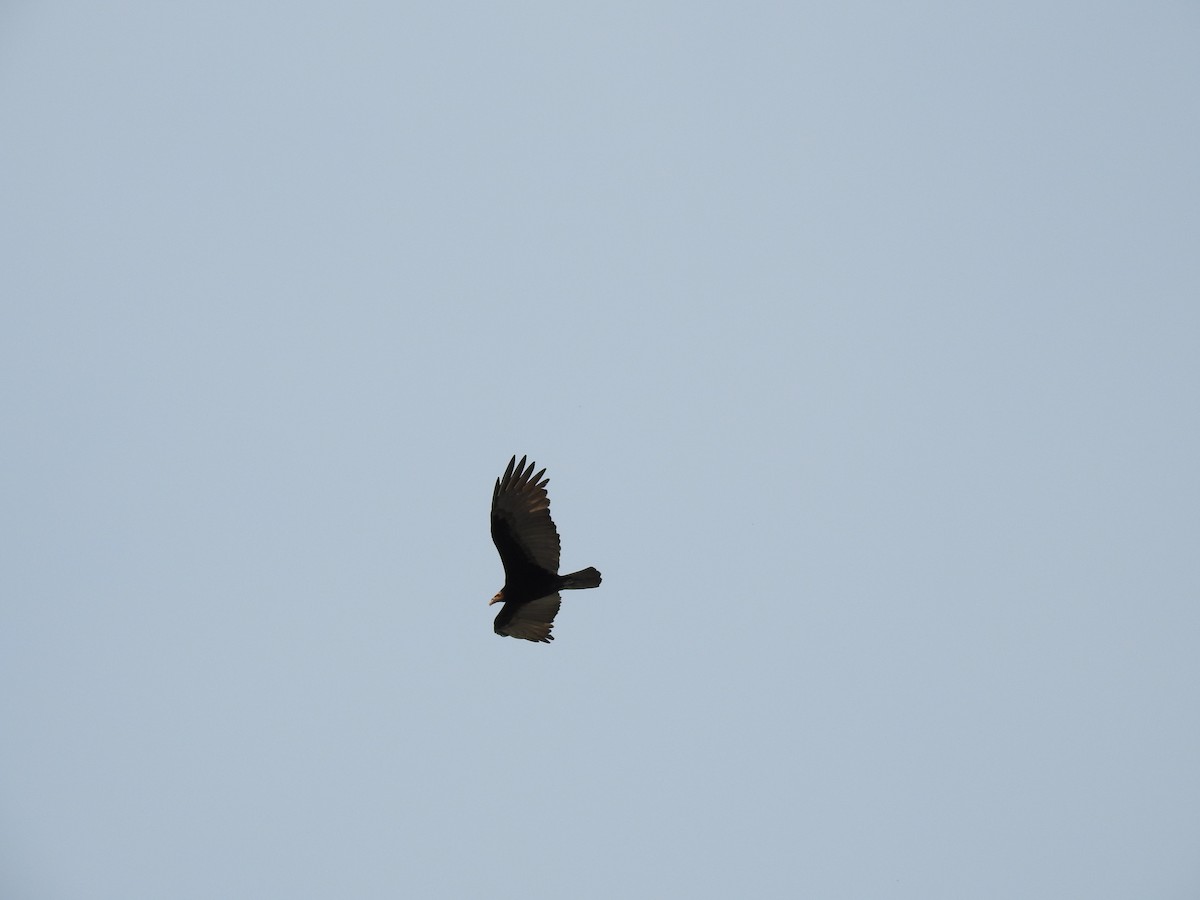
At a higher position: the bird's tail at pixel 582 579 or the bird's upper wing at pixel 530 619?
the bird's tail at pixel 582 579

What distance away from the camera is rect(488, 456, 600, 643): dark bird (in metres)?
18.5

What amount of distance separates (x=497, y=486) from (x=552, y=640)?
11.1 ft

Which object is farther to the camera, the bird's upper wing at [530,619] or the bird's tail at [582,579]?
the bird's upper wing at [530,619]

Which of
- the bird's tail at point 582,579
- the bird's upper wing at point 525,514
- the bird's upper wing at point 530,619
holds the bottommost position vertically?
the bird's upper wing at point 530,619

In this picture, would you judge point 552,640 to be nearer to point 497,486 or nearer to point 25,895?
point 497,486

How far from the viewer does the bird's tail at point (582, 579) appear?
60.1 ft

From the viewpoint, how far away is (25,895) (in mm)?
199625

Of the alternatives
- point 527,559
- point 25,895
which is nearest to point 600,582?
point 527,559

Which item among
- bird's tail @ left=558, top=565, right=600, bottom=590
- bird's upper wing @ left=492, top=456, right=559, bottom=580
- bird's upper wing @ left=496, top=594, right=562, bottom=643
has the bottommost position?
bird's upper wing @ left=496, top=594, right=562, bottom=643

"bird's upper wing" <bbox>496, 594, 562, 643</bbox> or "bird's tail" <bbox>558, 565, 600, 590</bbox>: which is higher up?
"bird's tail" <bbox>558, 565, 600, 590</bbox>

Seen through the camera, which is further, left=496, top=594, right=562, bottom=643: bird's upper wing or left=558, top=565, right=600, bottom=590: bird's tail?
left=496, top=594, right=562, bottom=643: bird's upper wing

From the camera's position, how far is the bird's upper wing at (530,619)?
19078 mm

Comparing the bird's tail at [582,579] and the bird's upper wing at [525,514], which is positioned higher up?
the bird's upper wing at [525,514]

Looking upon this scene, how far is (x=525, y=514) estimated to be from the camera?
1855cm
